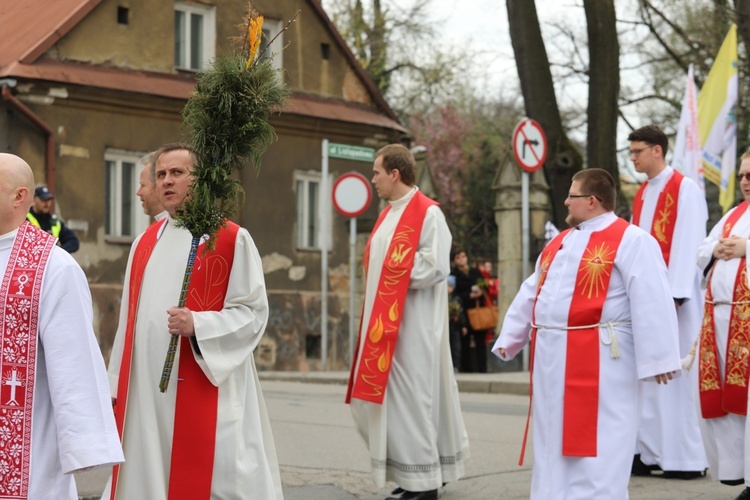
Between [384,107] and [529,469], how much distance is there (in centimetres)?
1824

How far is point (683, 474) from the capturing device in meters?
9.53

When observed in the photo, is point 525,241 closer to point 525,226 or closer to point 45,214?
point 525,226

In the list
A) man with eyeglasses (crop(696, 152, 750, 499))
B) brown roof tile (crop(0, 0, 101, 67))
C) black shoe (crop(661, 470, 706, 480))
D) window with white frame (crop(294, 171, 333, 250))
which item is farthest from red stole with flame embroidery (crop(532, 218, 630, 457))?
window with white frame (crop(294, 171, 333, 250))

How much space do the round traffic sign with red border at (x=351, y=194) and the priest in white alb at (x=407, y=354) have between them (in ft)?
36.8

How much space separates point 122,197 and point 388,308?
14.9 metres

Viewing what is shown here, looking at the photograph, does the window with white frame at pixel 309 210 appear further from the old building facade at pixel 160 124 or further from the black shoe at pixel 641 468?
the black shoe at pixel 641 468

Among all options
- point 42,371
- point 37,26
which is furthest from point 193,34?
point 42,371

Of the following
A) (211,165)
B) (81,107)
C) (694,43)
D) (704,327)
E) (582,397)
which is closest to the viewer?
(211,165)

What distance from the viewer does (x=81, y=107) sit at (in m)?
22.2

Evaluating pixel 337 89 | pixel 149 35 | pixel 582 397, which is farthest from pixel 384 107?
pixel 582 397

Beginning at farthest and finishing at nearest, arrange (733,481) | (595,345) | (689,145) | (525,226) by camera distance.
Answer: (525,226), (689,145), (733,481), (595,345)

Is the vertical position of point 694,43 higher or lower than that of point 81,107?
higher

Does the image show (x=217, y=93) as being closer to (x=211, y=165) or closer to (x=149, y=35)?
(x=211, y=165)

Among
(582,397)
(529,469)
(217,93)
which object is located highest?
(217,93)
